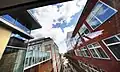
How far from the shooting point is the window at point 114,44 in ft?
7.51

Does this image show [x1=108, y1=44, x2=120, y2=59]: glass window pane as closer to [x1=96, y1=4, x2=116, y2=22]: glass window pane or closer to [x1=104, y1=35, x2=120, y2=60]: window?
[x1=104, y1=35, x2=120, y2=60]: window

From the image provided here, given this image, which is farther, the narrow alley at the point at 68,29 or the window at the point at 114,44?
the window at the point at 114,44

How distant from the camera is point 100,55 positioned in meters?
3.00

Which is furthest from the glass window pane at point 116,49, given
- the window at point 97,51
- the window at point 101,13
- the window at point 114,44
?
the window at point 101,13

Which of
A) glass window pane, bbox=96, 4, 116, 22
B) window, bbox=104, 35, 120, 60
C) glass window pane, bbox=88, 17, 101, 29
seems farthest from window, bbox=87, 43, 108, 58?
glass window pane, bbox=96, 4, 116, 22

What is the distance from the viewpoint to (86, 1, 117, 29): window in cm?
241

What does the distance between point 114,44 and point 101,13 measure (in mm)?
676

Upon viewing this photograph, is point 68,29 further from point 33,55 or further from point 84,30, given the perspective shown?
point 33,55

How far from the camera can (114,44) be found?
246 cm

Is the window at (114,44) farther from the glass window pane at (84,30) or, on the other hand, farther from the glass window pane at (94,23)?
the glass window pane at (84,30)

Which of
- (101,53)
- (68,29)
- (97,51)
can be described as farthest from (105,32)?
(68,29)

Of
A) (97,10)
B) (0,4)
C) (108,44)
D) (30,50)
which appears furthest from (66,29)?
(0,4)

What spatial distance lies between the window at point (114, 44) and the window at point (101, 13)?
387 mm

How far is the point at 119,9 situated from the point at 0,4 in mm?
1643
